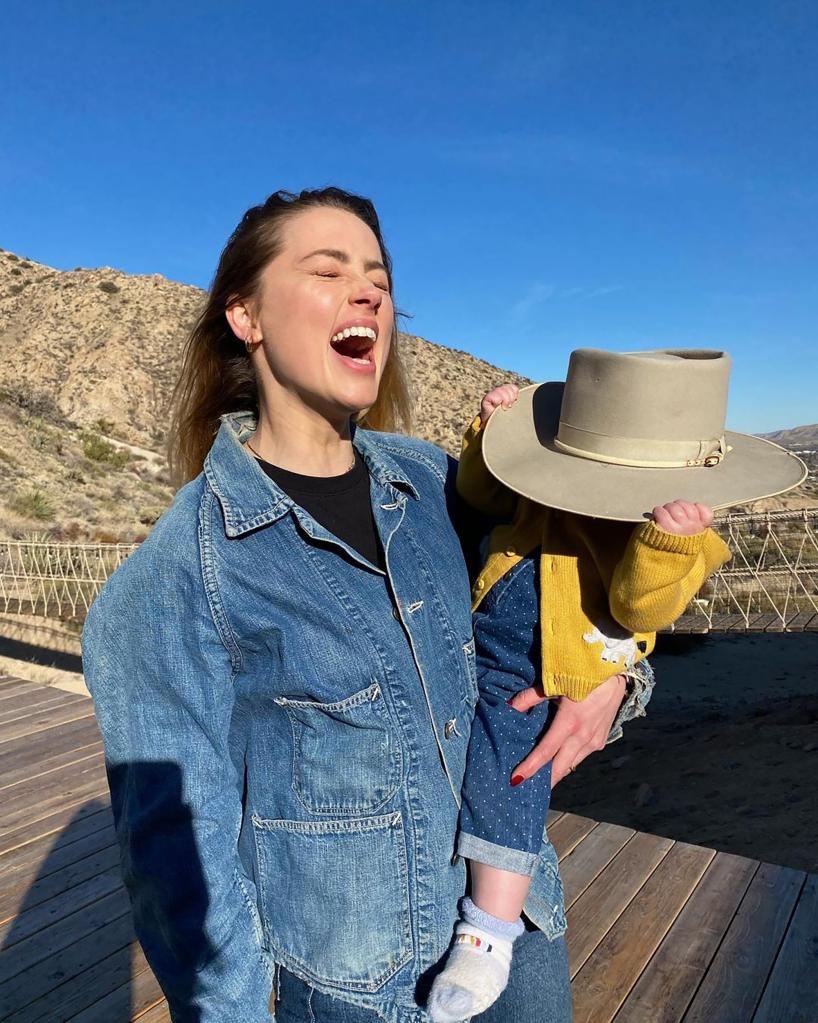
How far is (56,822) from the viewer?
3.37 meters

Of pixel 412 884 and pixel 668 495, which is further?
pixel 668 495

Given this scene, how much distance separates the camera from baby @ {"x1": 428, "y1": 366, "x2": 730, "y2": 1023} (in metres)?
1.24

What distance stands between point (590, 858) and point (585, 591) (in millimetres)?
1896

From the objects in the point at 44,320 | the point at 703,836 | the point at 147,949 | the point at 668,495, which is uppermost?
the point at 44,320

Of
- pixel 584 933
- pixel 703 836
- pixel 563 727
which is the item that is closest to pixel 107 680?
pixel 563 727

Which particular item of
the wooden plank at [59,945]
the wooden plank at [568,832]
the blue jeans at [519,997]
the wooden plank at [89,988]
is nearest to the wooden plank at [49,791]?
the wooden plank at [59,945]

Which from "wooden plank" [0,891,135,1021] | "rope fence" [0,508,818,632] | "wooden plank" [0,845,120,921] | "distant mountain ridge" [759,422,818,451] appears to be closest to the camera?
"wooden plank" [0,891,135,1021]

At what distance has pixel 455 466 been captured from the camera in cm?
178

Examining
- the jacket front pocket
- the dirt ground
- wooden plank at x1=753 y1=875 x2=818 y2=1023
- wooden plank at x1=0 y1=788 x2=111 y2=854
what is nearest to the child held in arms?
the jacket front pocket

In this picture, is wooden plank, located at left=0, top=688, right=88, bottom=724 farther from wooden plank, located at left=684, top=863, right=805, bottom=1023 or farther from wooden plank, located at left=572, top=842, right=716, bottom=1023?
wooden plank, located at left=684, top=863, right=805, bottom=1023

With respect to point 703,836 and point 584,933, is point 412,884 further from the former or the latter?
point 703,836

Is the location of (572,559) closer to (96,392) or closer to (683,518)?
(683,518)

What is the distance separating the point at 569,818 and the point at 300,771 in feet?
8.16

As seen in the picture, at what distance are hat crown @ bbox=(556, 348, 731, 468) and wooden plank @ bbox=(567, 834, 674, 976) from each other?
1.76 meters
